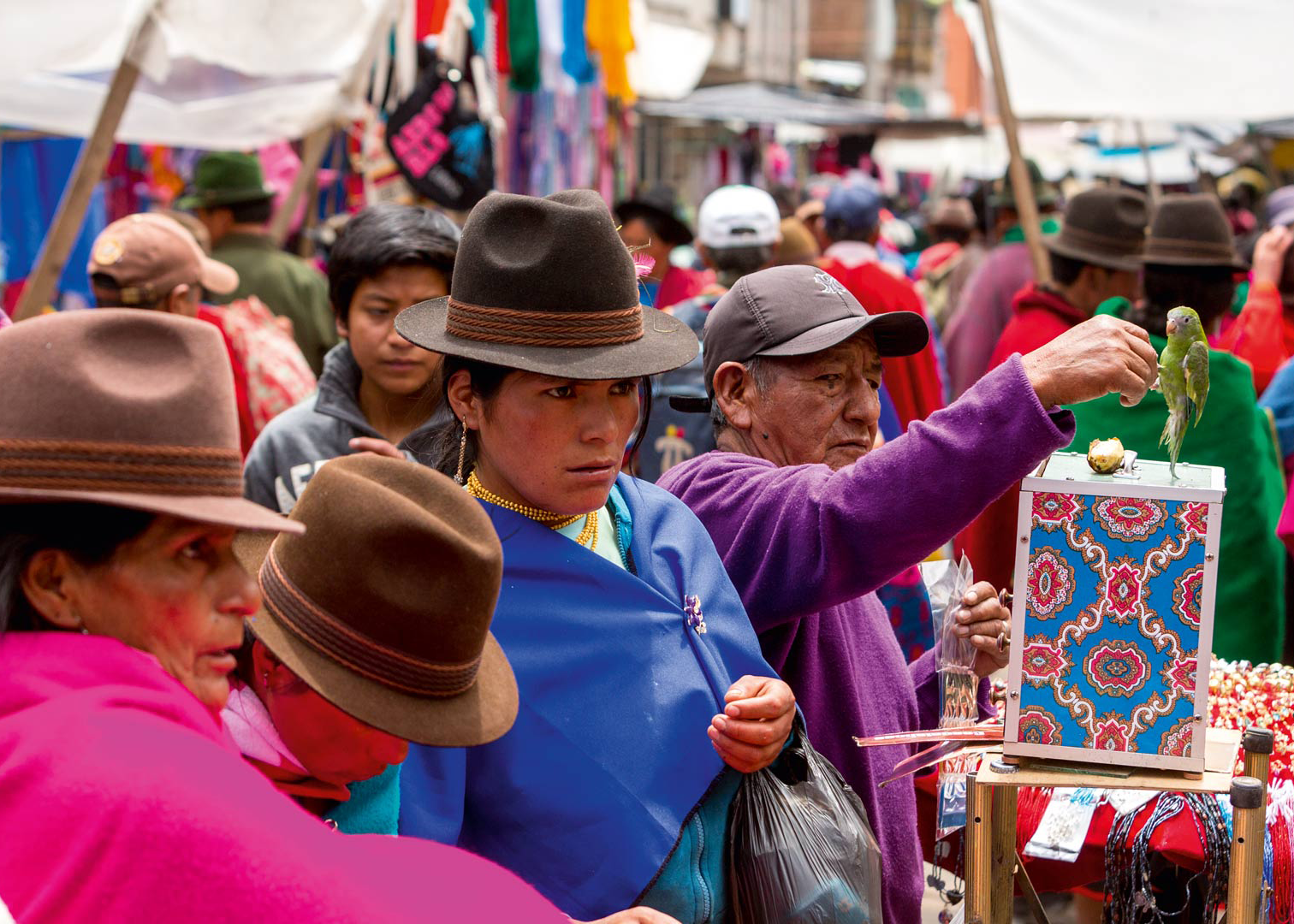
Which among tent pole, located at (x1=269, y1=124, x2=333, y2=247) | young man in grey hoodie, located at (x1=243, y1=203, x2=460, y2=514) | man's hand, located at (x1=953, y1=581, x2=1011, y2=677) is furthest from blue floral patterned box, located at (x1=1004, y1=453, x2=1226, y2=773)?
tent pole, located at (x1=269, y1=124, x2=333, y2=247)

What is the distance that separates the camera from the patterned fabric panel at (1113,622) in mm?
1832

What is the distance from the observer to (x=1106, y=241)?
4.96m

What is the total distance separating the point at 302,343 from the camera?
6117 millimetres

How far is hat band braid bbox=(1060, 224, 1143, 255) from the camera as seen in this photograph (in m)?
4.96

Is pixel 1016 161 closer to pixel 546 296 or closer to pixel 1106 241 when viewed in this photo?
pixel 1106 241

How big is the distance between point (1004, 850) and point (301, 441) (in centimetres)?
203

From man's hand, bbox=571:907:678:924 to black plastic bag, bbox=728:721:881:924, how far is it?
18 cm

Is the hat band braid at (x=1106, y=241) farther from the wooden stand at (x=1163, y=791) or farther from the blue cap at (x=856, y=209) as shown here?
the wooden stand at (x=1163, y=791)

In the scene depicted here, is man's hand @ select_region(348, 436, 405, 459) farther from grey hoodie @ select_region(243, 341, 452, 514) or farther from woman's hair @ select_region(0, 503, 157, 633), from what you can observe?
grey hoodie @ select_region(243, 341, 452, 514)

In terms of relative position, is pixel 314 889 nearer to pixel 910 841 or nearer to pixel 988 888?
pixel 988 888

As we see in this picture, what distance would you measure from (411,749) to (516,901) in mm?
446

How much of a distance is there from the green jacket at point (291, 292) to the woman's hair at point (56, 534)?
489 centimetres

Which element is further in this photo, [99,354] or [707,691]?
[707,691]

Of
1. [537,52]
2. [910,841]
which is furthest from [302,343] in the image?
[910,841]
